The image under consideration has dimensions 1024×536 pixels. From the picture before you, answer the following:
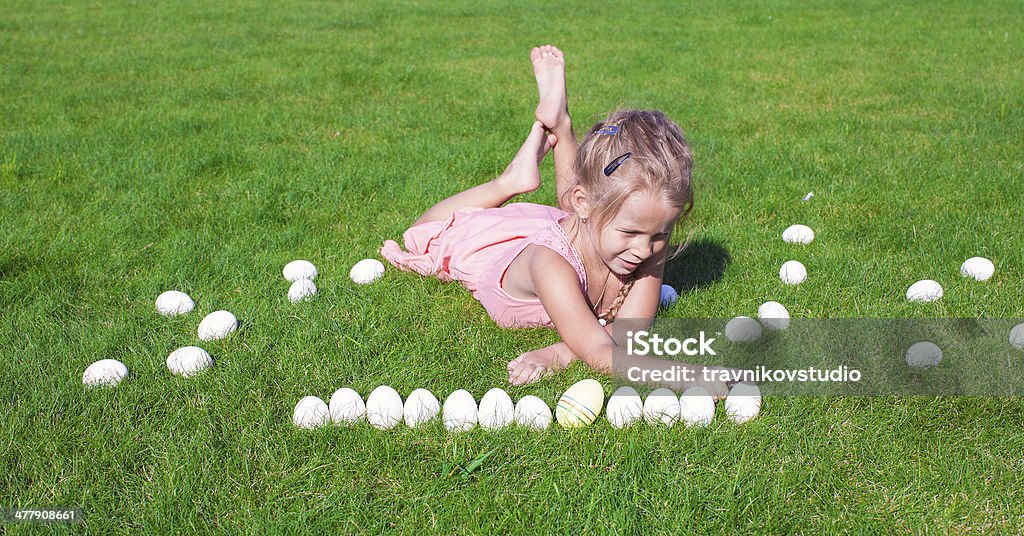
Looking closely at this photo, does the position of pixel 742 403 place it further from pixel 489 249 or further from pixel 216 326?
pixel 216 326

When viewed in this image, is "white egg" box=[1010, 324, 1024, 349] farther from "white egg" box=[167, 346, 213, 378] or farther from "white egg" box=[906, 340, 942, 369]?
"white egg" box=[167, 346, 213, 378]

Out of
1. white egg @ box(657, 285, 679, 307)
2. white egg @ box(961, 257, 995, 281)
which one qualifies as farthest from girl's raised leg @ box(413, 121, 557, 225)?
white egg @ box(961, 257, 995, 281)

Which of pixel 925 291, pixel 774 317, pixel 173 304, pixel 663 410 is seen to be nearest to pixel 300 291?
pixel 173 304

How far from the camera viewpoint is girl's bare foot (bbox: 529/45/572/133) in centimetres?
357

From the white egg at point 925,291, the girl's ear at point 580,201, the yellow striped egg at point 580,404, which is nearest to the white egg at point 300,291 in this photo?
the girl's ear at point 580,201

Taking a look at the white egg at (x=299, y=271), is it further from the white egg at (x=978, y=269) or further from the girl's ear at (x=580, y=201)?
the white egg at (x=978, y=269)

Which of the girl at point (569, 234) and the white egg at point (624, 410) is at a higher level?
the girl at point (569, 234)

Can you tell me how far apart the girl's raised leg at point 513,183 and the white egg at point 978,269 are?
1744 millimetres

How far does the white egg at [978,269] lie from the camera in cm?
Answer: 338

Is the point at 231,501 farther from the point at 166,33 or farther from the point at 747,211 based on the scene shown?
the point at 166,33

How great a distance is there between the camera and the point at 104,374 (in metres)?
2.66

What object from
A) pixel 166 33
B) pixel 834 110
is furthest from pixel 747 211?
pixel 166 33

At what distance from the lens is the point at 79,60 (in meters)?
7.71

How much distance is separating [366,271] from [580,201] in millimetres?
1051
